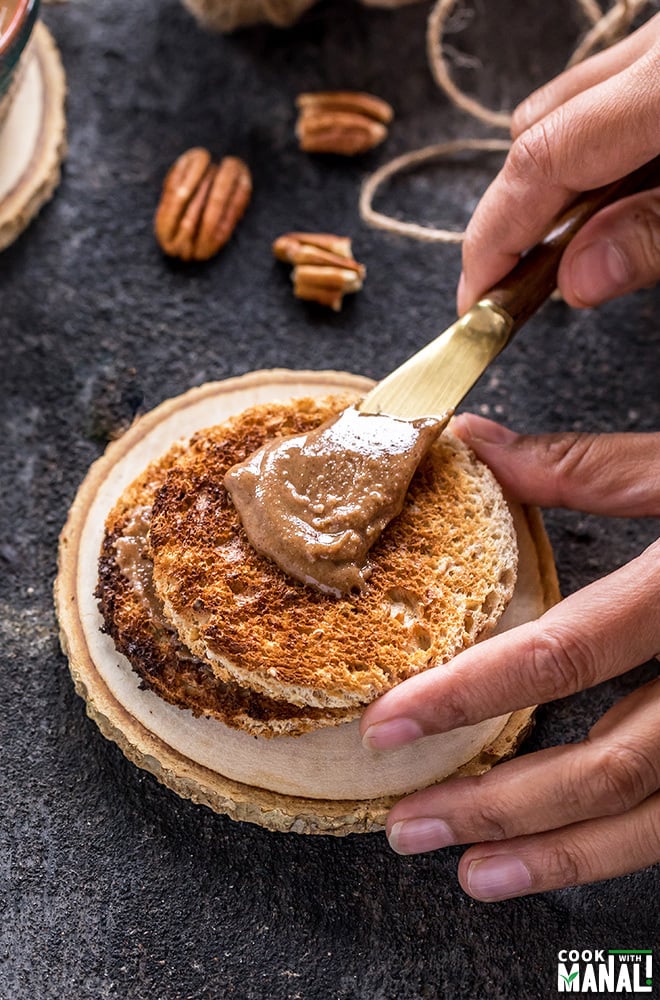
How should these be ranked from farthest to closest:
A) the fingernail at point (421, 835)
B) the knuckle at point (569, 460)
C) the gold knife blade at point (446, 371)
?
1. the knuckle at point (569, 460)
2. the gold knife blade at point (446, 371)
3. the fingernail at point (421, 835)

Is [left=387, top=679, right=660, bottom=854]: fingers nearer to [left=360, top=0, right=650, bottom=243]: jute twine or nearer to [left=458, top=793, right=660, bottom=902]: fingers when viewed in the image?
[left=458, top=793, right=660, bottom=902]: fingers

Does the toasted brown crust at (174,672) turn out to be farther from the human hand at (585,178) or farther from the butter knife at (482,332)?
the human hand at (585,178)

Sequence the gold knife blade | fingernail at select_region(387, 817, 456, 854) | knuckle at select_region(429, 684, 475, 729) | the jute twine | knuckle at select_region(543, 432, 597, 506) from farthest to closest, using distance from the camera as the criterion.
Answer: the jute twine → knuckle at select_region(543, 432, 597, 506) → the gold knife blade → fingernail at select_region(387, 817, 456, 854) → knuckle at select_region(429, 684, 475, 729)

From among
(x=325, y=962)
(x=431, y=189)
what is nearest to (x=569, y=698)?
(x=325, y=962)

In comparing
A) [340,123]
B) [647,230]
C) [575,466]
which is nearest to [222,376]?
[340,123]

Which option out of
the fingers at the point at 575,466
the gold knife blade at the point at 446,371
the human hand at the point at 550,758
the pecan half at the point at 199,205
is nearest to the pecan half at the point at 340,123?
the pecan half at the point at 199,205

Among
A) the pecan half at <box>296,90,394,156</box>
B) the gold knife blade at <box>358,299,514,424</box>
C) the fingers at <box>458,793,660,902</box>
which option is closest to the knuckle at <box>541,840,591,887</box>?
the fingers at <box>458,793,660,902</box>
